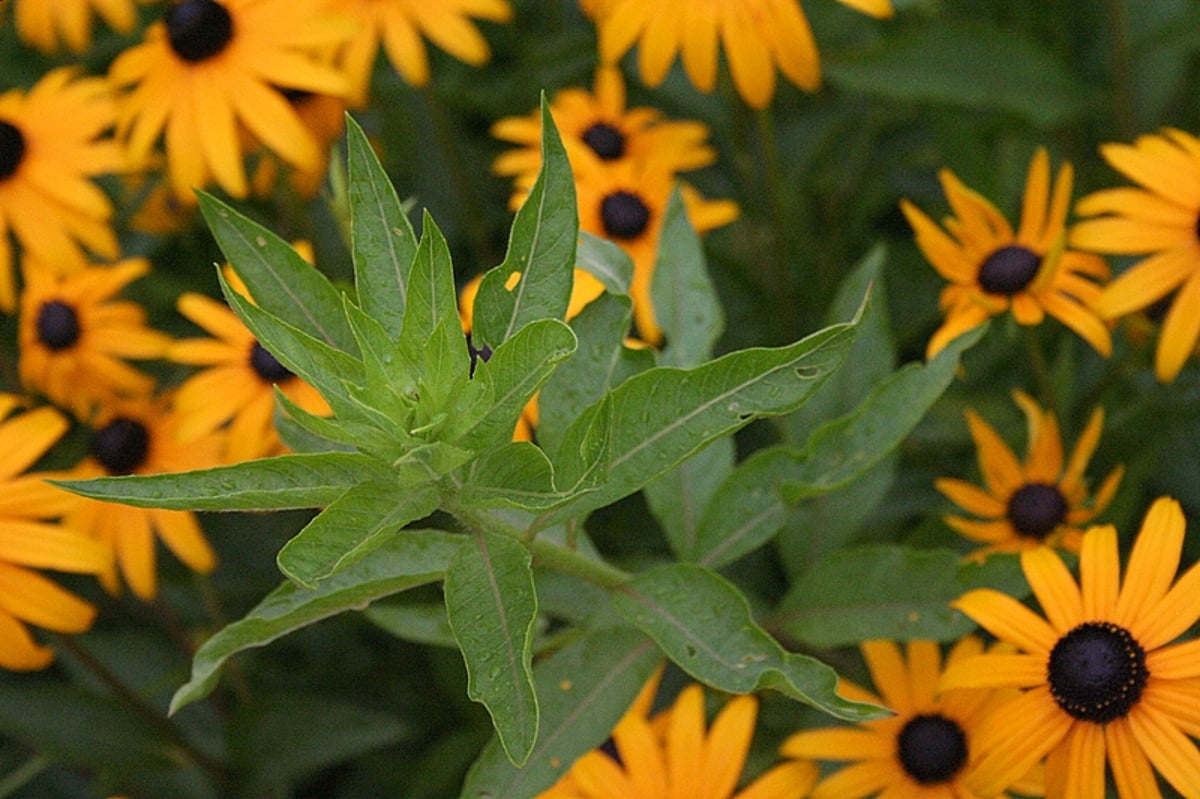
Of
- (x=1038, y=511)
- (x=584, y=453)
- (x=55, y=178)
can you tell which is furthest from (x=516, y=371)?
(x=55, y=178)

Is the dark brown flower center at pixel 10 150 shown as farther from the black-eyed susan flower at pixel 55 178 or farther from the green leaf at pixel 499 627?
the green leaf at pixel 499 627

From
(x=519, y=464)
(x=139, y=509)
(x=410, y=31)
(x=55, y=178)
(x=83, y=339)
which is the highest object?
(x=519, y=464)

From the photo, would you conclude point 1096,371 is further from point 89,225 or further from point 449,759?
point 89,225

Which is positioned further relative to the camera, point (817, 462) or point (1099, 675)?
point (817, 462)

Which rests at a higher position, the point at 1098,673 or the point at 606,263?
the point at 606,263

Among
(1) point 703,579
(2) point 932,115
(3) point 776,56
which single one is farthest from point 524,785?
(2) point 932,115

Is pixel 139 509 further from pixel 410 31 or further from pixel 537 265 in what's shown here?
pixel 537 265

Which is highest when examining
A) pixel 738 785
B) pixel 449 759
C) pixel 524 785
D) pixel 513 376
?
pixel 513 376
